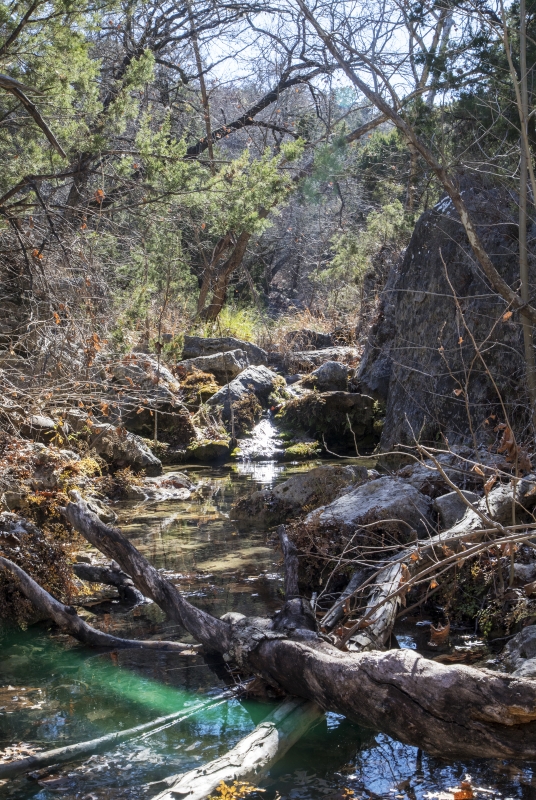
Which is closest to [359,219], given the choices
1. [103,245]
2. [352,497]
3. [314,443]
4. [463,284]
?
[314,443]

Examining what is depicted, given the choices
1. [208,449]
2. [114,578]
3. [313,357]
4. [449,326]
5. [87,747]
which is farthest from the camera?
[313,357]

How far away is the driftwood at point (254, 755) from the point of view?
112 inches

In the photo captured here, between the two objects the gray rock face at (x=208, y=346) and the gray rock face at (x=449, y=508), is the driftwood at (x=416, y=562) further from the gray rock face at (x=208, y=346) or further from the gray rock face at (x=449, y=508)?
the gray rock face at (x=208, y=346)

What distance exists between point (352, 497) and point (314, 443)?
5830 millimetres

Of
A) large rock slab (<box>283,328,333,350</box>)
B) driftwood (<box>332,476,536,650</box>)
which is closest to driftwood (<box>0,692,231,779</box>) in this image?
driftwood (<box>332,476,536,650</box>)

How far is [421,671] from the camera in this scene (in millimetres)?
3074

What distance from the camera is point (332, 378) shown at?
13.2 meters

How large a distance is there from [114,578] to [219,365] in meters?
8.87

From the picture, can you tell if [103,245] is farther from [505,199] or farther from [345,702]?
[345,702]

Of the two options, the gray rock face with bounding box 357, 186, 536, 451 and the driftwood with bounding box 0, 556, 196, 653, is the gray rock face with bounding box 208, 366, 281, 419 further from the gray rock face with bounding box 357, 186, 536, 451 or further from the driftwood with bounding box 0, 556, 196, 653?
the driftwood with bounding box 0, 556, 196, 653

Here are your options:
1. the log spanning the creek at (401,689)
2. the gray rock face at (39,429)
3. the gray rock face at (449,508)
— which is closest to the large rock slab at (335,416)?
the gray rock face at (39,429)

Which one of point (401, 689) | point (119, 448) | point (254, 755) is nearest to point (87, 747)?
point (254, 755)

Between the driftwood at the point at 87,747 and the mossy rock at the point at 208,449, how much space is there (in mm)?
8102

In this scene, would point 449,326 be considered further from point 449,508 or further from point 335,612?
point 335,612
